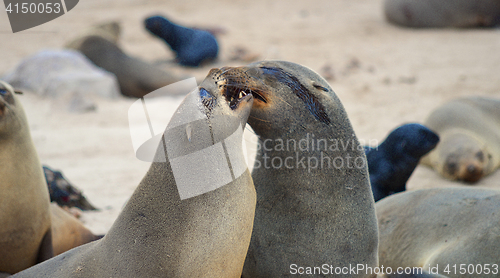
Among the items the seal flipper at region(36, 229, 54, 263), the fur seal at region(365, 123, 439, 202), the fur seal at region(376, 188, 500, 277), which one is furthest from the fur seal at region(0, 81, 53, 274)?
the fur seal at region(365, 123, 439, 202)

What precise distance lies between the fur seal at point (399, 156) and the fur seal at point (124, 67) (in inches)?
143

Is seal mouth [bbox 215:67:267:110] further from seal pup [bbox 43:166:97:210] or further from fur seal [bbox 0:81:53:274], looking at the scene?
seal pup [bbox 43:166:97:210]

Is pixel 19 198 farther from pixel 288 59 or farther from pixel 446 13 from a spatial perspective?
pixel 446 13

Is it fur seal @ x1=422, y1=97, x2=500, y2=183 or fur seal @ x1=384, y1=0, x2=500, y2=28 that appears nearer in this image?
fur seal @ x1=422, y1=97, x2=500, y2=183

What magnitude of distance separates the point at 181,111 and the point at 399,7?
318 inches

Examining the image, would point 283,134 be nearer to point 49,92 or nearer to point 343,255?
point 343,255

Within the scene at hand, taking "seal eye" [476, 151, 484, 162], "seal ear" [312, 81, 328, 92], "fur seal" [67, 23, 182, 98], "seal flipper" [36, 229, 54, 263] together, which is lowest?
"fur seal" [67, 23, 182, 98]

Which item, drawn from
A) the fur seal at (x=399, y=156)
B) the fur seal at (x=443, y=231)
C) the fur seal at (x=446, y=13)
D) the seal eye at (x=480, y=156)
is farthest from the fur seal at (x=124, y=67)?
the fur seal at (x=446, y=13)

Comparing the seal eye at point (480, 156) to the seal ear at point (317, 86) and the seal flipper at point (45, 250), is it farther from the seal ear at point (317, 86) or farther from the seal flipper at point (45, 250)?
the seal flipper at point (45, 250)

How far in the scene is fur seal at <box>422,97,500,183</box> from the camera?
365 cm

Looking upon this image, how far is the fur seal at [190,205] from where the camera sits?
3.96 ft

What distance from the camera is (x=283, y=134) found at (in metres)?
1.50

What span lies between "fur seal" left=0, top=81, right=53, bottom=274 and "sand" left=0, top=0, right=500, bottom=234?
2.19ft

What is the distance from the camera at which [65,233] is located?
7.03ft
